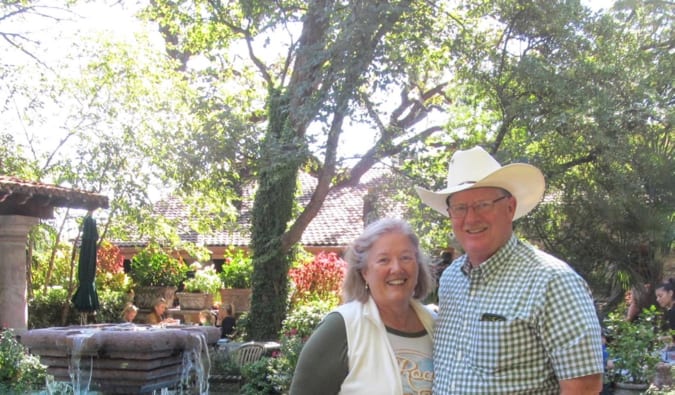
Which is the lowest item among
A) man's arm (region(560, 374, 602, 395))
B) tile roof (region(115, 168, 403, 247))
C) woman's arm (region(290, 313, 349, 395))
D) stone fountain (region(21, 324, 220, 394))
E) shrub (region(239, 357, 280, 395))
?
shrub (region(239, 357, 280, 395))

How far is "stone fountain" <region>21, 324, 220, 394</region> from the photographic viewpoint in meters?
6.66

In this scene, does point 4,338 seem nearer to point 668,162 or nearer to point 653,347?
point 653,347

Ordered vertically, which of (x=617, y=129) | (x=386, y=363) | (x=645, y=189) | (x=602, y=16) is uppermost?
(x=602, y=16)

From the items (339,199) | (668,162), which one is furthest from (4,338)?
(339,199)

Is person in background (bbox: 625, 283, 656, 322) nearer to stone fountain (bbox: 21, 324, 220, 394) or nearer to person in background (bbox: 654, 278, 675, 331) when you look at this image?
person in background (bbox: 654, 278, 675, 331)

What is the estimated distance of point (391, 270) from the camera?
261 cm

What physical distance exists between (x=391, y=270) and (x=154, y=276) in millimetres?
17958

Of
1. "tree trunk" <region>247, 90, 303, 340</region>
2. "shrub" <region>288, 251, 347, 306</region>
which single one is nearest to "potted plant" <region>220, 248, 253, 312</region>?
"shrub" <region>288, 251, 347, 306</region>

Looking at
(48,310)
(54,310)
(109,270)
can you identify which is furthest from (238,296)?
(109,270)

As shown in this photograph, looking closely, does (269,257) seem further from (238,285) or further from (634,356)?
(634,356)

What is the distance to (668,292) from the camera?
29.6 feet

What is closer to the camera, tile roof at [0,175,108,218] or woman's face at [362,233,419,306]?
woman's face at [362,233,419,306]

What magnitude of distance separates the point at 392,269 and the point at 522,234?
8.40 metres

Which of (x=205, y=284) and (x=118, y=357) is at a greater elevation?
(x=205, y=284)
